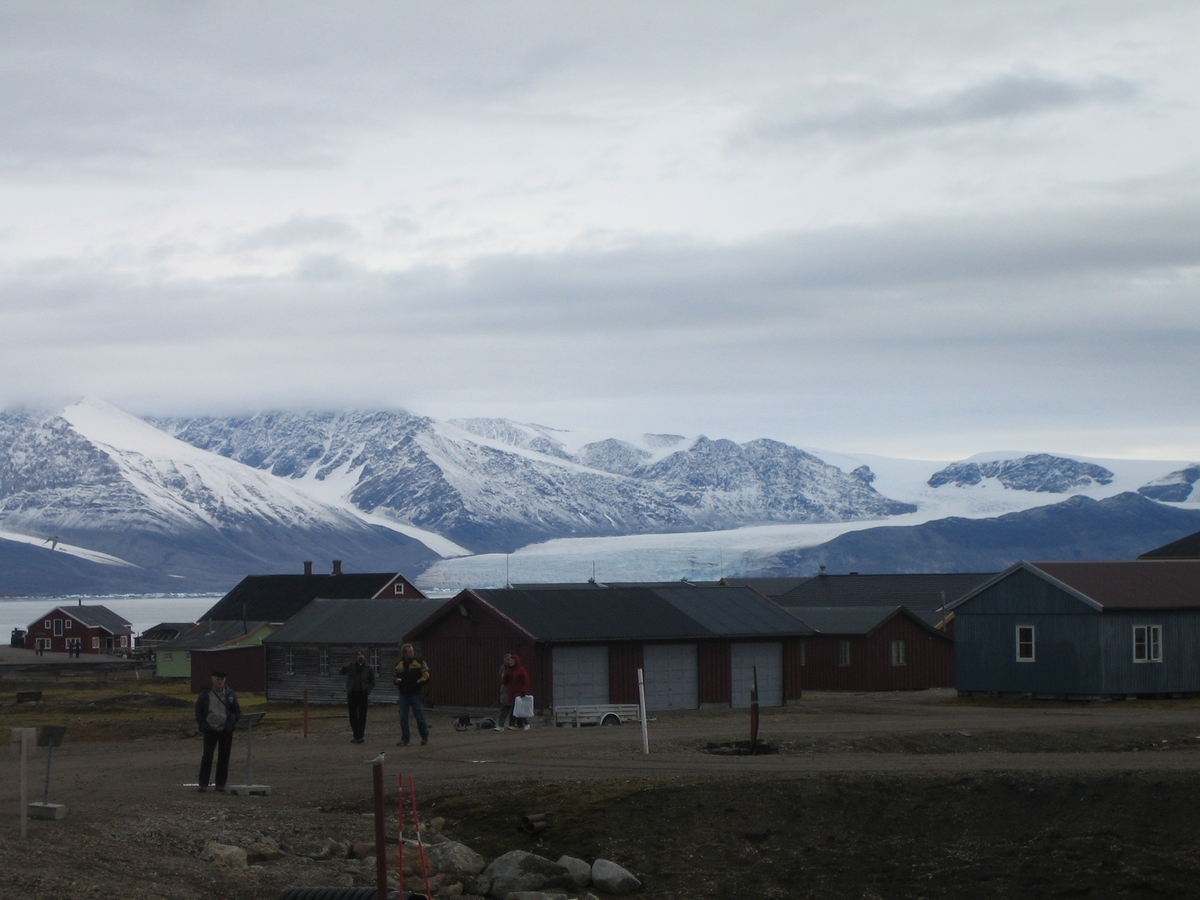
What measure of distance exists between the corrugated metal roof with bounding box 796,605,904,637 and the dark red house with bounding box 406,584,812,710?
11444mm

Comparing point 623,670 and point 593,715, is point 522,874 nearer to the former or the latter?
point 593,715

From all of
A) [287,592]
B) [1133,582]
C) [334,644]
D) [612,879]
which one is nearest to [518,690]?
[612,879]

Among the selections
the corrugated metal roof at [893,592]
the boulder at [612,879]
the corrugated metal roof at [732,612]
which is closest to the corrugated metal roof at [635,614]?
the corrugated metal roof at [732,612]

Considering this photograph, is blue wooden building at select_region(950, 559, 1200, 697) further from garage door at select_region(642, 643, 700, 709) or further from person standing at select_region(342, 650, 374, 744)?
person standing at select_region(342, 650, 374, 744)

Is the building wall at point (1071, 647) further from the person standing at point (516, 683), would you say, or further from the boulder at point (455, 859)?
the boulder at point (455, 859)

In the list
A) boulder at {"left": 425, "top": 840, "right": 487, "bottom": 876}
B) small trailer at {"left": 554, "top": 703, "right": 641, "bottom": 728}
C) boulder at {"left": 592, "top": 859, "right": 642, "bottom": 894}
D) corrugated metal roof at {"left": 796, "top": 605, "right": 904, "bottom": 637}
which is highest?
corrugated metal roof at {"left": 796, "top": 605, "right": 904, "bottom": 637}

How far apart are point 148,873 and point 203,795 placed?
17.1 feet

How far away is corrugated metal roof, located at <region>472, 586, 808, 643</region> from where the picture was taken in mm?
45250

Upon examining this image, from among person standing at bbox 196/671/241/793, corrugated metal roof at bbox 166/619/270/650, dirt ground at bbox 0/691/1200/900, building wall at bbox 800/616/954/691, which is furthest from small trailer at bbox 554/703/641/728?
Answer: corrugated metal roof at bbox 166/619/270/650

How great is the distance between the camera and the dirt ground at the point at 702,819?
69.4ft

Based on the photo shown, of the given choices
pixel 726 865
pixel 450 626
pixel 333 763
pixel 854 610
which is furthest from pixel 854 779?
pixel 854 610

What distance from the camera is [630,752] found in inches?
1232

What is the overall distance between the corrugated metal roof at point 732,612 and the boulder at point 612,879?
24.5 metres

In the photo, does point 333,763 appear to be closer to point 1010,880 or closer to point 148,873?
point 148,873
